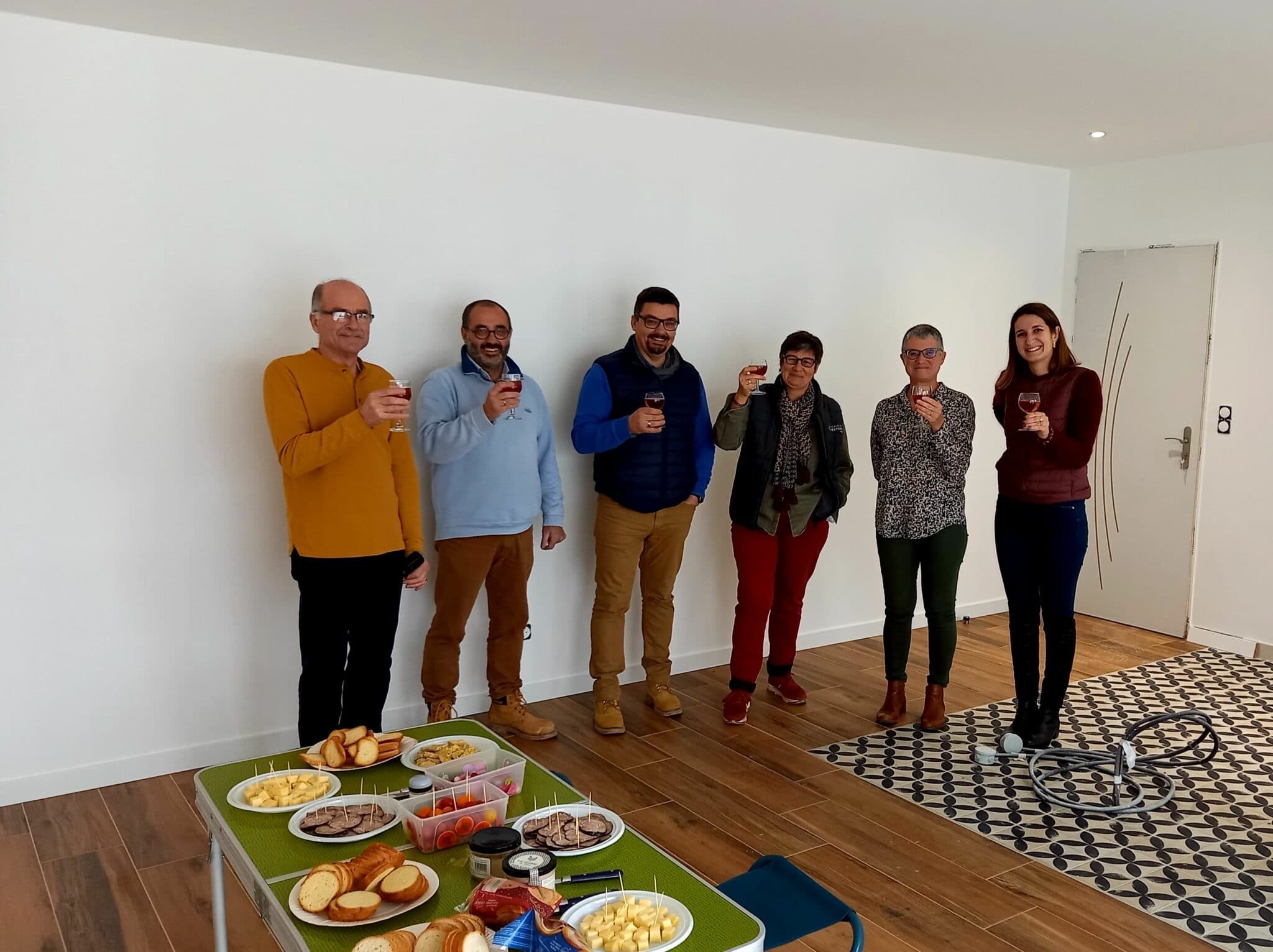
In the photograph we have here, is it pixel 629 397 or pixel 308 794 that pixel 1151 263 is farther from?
pixel 308 794

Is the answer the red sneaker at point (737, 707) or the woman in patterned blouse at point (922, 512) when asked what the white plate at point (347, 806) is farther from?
the woman in patterned blouse at point (922, 512)

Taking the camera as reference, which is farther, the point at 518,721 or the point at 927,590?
the point at 927,590

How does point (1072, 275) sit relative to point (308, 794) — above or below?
above

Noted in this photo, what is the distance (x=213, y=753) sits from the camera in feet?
13.0

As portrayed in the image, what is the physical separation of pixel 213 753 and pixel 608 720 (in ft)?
5.18

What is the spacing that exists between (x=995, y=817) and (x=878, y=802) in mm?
407

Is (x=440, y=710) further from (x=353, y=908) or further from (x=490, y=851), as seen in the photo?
(x=353, y=908)

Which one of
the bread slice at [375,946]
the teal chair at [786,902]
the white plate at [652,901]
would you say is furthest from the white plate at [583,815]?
the bread slice at [375,946]

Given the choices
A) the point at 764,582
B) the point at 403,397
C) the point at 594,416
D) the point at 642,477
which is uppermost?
the point at 403,397

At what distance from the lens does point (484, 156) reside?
14.1 feet

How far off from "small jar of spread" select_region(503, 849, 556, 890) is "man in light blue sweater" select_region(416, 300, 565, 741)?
2.23m

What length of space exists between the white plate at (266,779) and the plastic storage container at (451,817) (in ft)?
0.66

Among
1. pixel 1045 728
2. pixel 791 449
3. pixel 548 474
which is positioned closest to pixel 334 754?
pixel 548 474

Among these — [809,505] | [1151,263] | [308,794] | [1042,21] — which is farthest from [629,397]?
[1151,263]
